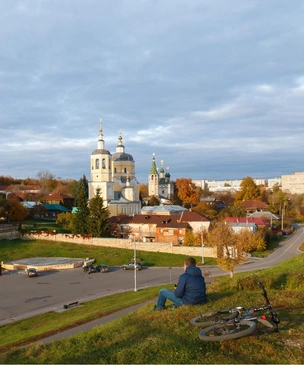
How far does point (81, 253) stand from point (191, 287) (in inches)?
1282

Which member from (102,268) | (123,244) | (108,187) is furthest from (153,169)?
(102,268)

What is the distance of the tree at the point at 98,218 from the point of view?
148 feet

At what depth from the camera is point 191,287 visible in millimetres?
8188

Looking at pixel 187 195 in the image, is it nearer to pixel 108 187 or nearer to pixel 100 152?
pixel 108 187

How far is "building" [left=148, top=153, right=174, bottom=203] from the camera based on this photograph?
304 feet

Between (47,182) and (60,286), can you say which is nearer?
(60,286)

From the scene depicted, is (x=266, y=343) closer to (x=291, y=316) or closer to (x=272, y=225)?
(x=291, y=316)

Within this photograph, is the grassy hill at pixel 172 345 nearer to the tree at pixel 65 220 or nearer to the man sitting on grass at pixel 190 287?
the man sitting on grass at pixel 190 287

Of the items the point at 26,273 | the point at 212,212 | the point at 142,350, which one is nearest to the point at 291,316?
the point at 142,350

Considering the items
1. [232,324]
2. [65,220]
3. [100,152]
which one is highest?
[100,152]

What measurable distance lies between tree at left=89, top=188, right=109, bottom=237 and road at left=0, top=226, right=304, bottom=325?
1179 centimetres

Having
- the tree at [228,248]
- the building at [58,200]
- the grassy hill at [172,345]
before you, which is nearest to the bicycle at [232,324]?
the grassy hill at [172,345]

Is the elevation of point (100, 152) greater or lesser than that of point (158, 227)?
greater

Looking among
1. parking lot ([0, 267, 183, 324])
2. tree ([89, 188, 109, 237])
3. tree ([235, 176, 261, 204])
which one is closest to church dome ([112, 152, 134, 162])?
tree ([89, 188, 109, 237])
